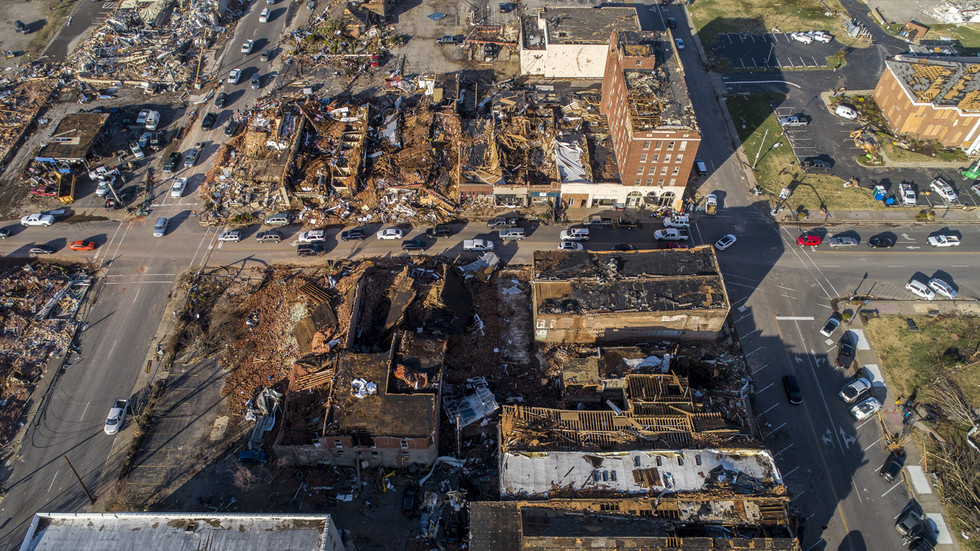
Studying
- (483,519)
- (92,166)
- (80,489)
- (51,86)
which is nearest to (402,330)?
(483,519)

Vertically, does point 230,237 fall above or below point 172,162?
below

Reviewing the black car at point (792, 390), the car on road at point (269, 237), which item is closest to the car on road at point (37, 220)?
the car on road at point (269, 237)

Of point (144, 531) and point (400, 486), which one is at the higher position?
point (144, 531)

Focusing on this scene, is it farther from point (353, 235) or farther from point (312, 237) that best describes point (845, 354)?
point (312, 237)

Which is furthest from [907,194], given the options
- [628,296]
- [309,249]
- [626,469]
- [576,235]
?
[309,249]

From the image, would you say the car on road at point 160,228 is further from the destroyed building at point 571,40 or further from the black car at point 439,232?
the destroyed building at point 571,40

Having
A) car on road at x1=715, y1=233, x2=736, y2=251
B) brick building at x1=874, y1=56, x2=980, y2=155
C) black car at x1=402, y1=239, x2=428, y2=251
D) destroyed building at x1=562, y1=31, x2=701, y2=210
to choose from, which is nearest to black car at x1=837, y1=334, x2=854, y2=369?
car on road at x1=715, y1=233, x2=736, y2=251

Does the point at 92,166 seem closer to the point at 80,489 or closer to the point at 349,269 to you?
the point at 349,269
